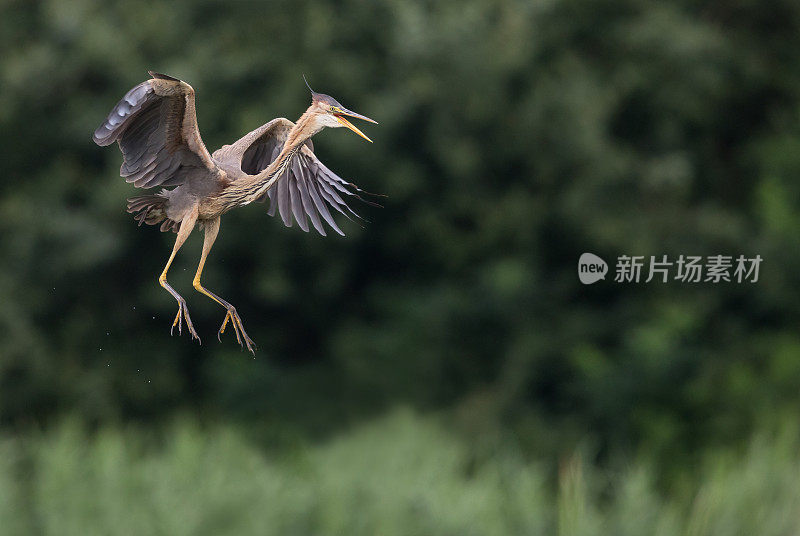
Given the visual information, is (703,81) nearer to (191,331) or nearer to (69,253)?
(69,253)

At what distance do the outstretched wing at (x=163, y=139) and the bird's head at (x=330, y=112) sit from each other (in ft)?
0.26

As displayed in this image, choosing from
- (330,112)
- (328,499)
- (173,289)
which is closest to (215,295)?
(173,289)

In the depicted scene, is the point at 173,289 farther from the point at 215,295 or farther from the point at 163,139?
the point at 163,139

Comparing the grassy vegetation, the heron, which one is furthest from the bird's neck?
the grassy vegetation

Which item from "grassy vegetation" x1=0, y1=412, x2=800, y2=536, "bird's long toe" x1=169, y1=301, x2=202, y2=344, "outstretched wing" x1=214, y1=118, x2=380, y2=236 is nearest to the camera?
"bird's long toe" x1=169, y1=301, x2=202, y2=344

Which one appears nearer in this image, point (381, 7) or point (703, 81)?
point (381, 7)

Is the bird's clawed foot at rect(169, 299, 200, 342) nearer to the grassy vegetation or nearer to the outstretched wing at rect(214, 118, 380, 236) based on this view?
the outstretched wing at rect(214, 118, 380, 236)

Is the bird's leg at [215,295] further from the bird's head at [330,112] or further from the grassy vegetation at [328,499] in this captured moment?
the grassy vegetation at [328,499]

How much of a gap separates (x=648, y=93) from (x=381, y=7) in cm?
450

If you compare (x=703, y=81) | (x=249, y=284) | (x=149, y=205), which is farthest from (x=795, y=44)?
(x=149, y=205)

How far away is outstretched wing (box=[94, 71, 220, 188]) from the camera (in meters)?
0.68

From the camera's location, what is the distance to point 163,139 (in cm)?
72

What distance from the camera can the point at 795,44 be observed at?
11.1 m

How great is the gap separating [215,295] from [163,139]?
147 millimetres
